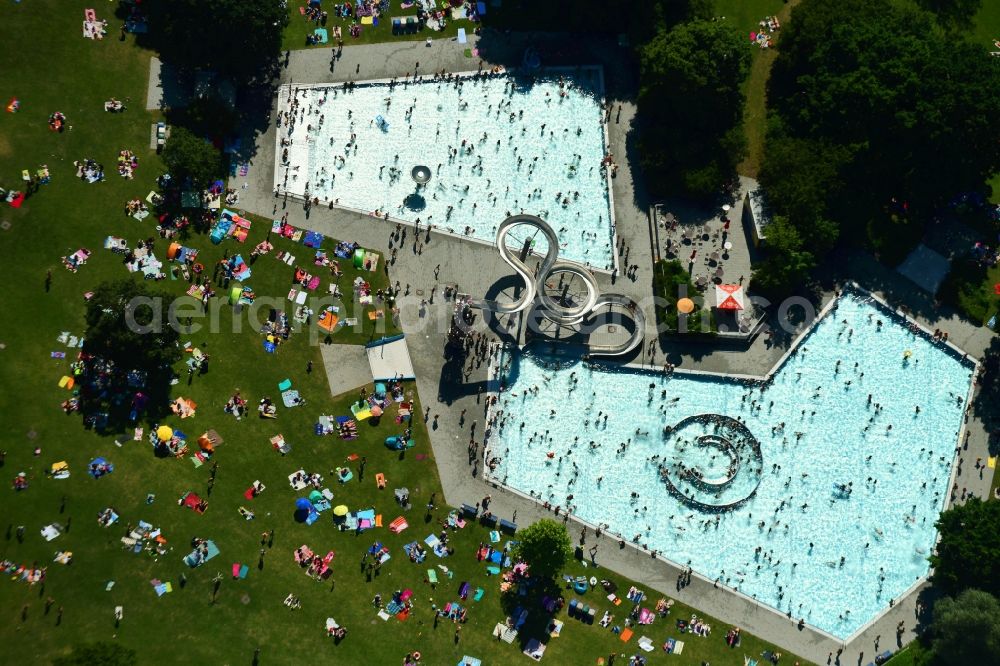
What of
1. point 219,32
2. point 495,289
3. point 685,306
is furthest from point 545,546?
point 219,32

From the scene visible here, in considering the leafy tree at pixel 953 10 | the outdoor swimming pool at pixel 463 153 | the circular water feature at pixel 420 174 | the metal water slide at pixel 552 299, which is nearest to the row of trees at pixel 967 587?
the metal water slide at pixel 552 299

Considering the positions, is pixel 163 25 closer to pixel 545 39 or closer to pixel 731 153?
pixel 545 39

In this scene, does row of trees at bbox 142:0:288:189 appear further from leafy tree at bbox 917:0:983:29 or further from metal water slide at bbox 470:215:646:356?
leafy tree at bbox 917:0:983:29

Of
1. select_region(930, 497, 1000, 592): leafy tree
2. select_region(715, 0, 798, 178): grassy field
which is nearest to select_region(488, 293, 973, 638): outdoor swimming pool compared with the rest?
select_region(930, 497, 1000, 592): leafy tree

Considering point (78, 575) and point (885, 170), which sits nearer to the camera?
point (78, 575)

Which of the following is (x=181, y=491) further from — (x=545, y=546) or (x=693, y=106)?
(x=693, y=106)

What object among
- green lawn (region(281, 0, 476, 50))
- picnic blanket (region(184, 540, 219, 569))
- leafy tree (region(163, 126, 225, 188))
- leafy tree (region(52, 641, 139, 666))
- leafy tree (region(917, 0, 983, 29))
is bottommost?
leafy tree (region(52, 641, 139, 666))

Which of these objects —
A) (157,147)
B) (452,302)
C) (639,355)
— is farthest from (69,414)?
(639,355)
